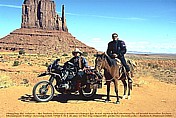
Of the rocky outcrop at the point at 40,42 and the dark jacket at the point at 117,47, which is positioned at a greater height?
the rocky outcrop at the point at 40,42

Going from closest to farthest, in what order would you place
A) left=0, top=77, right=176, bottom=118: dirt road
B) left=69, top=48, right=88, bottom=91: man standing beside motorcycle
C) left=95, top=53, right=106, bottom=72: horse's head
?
left=0, top=77, right=176, bottom=118: dirt road → left=95, top=53, right=106, bottom=72: horse's head → left=69, top=48, right=88, bottom=91: man standing beside motorcycle

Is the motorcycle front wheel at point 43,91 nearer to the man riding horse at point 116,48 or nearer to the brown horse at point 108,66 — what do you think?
the brown horse at point 108,66

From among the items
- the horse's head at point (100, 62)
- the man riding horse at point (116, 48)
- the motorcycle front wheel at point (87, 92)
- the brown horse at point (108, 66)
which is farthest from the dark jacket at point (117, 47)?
the motorcycle front wheel at point (87, 92)

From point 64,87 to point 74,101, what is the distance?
0.72m

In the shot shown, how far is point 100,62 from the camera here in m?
9.95

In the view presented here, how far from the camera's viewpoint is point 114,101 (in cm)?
1098

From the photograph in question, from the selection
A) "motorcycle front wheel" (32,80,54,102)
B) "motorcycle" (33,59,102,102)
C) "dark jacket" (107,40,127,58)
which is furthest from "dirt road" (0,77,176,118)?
"dark jacket" (107,40,127,58)

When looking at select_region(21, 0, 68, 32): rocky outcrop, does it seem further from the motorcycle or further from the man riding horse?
the motorcycle

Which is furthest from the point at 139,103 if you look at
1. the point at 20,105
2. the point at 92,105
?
the point at 20,105

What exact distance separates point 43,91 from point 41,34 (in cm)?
12162

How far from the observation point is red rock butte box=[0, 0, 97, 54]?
11706cm

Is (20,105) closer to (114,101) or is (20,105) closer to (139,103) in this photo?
(114,101)

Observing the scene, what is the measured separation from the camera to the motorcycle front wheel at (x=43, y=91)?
10.2 m

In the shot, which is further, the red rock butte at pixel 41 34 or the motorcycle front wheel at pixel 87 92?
the red rock butte at pixel 41 34
